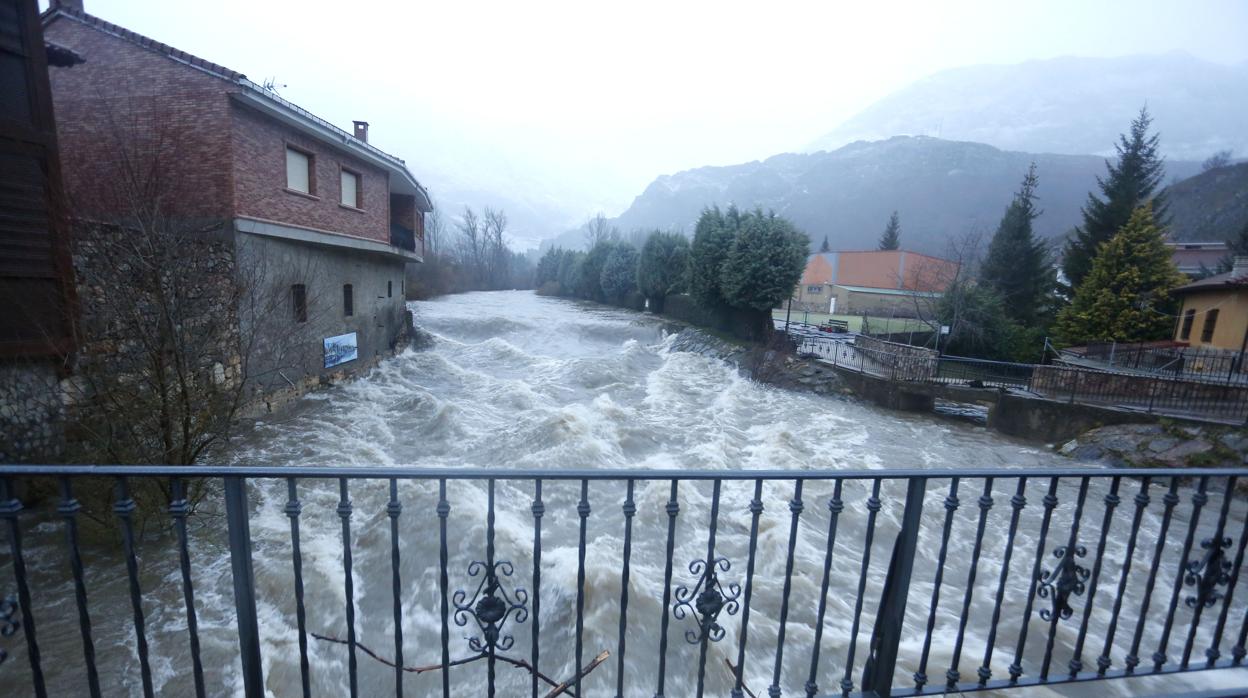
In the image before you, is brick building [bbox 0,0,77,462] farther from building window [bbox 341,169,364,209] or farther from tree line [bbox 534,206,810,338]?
tree line [bbox 534,206,810,338]

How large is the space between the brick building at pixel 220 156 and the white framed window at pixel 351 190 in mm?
451

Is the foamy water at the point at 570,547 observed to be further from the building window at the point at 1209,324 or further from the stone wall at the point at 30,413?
the building window at the point at 1209,324

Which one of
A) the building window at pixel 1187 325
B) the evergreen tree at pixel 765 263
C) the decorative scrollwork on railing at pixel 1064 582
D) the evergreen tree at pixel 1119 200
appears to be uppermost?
the evergreen tree at pixel 1119 200

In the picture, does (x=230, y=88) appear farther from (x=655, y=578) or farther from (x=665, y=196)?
(x=665, y=196)

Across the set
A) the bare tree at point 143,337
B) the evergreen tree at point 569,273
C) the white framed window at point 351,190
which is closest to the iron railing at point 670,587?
the bare tree at point 143,337

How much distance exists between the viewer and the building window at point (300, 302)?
11.8 m

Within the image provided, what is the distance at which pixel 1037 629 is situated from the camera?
5504 millimetres

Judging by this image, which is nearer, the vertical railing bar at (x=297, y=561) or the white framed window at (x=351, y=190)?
the vertical railing bar at (x=297, y=561)

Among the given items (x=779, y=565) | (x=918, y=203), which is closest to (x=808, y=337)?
(x=779, y=565)

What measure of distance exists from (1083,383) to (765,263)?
9880mm

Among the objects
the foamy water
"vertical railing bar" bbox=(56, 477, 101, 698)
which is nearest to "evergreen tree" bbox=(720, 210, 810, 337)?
the foamy water

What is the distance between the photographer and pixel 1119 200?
2381 centimetres

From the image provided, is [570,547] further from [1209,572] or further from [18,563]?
[1209,572]

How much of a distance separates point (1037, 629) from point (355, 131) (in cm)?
1935
